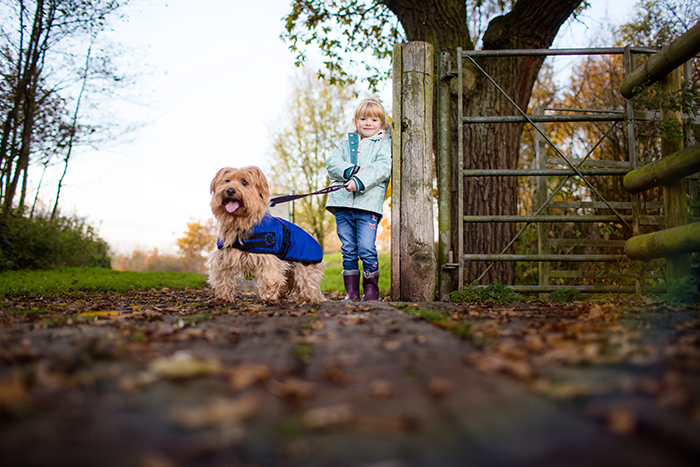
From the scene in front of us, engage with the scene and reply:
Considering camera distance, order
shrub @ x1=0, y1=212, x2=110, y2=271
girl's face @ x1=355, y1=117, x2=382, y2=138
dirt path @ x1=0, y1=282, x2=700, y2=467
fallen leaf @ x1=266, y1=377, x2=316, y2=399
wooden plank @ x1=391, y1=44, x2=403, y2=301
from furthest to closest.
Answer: shrub @ x1=0, y1=212, x2=110, y2=271 → girl's face @ x1=355, y1=117, x2=382, y2=138 → wooden plank @ x1=391, y1=44, x2=403, y2=301 → fallen leaf @ x1=266, y1=377, x2=316, y2=399 → dirt path @ x1=0, y1=282, x2=700, y2=467

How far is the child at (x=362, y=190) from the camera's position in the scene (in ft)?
15.1

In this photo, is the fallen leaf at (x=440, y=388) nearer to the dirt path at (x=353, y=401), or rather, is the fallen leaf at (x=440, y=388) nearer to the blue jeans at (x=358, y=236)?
the dirt path at (x=353, y=401)

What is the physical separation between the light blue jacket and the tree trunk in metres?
1.33

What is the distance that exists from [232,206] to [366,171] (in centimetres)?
138

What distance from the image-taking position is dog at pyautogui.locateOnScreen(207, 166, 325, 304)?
427cm

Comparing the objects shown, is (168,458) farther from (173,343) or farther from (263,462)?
(173,343)

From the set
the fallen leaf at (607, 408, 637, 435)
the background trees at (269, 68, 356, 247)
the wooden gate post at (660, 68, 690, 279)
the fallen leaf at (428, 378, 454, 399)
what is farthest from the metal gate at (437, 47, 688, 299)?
the background trees at (269, 68, 356, 247)

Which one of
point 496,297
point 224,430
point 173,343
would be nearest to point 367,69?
point 496,297

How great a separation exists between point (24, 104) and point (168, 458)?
11987 mm

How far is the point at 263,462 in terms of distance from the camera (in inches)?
39.7

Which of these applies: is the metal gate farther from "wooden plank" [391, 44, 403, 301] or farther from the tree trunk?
the tree trunk

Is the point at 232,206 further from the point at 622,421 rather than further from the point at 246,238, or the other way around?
the point at 622,421

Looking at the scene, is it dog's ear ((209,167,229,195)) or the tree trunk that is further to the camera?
the tree trunk

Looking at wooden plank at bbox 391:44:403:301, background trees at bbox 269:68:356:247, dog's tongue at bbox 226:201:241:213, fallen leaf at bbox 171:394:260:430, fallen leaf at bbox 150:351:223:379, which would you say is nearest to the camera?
fallen leaf at bbox 171:394:260:430
